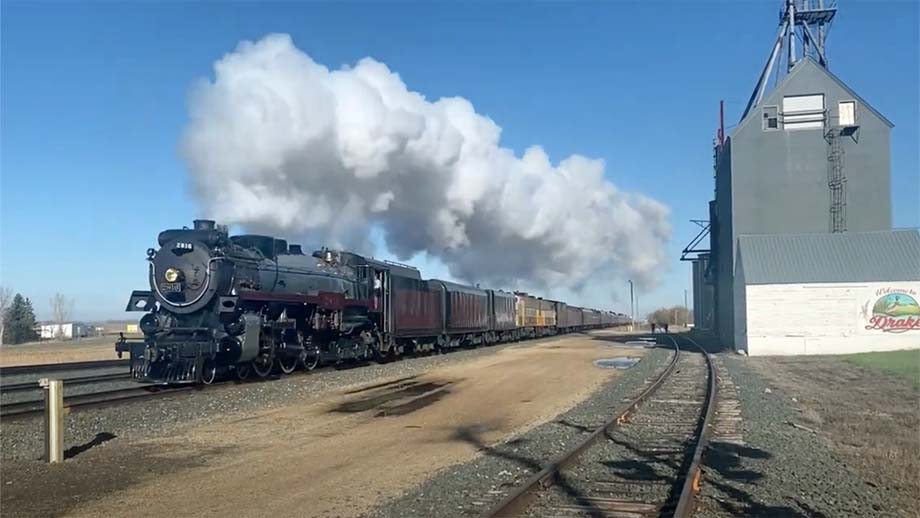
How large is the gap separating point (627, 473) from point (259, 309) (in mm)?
12971

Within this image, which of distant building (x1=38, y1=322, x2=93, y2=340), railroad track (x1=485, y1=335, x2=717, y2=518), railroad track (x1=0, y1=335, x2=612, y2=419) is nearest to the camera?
railroad track (x1=485, y1=335, x2=717, y2=518)

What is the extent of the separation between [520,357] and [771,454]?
21.2 m

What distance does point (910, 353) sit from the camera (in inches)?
1171

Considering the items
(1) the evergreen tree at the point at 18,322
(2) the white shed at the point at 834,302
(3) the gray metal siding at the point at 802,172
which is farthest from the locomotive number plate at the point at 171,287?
(1) the evergreen tree at the point at 18,322

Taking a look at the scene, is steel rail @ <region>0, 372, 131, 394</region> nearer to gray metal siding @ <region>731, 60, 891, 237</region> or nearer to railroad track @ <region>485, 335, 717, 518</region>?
railroad track @ <region>485, 335, 717, 518</region>

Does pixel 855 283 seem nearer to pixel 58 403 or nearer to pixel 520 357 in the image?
pixel 520 357

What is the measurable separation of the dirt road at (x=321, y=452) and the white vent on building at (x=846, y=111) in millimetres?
25881

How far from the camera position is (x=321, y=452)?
33.8 ft

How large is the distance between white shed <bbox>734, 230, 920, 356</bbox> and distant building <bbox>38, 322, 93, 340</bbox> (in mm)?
87173

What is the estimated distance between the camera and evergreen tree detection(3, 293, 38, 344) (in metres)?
82.2

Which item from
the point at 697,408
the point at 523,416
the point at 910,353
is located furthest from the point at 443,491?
the point at 910,353

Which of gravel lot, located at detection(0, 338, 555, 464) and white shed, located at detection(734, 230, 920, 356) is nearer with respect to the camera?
gravel lot, located at detection(0, 338, 555, 464)

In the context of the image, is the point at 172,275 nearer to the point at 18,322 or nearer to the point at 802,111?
the point at 802,111

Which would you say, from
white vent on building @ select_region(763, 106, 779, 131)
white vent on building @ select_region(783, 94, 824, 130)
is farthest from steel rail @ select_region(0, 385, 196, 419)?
white vent on building @ select_region(783, 94, 824, 130)
